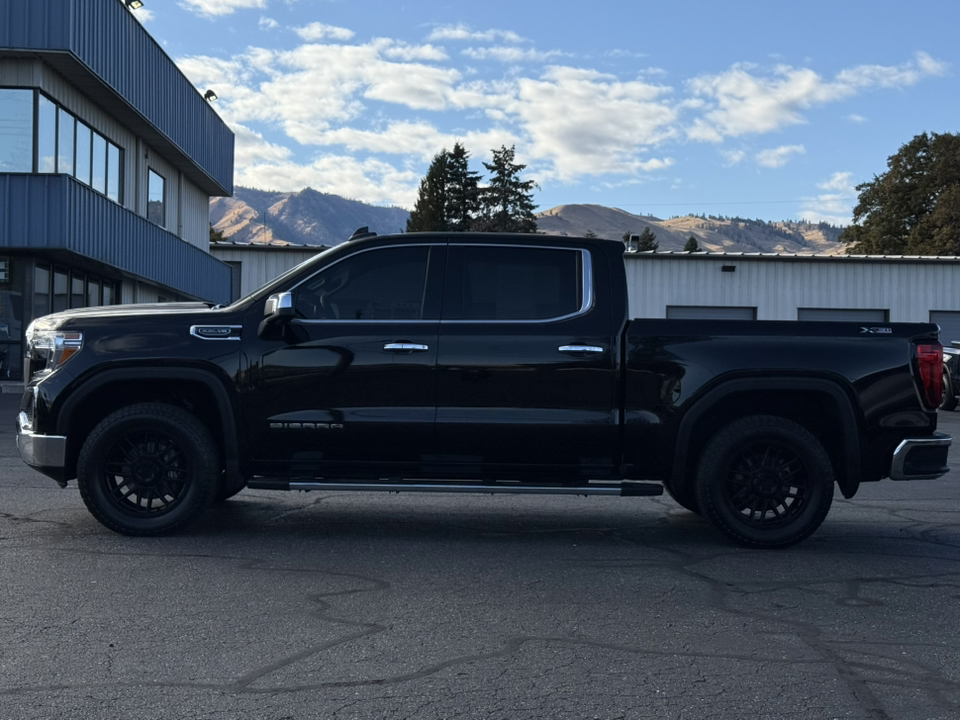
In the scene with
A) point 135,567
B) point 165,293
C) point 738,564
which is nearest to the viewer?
point 135,567

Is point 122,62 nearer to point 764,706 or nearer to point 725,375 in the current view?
point 725,375

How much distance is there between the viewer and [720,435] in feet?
22.8

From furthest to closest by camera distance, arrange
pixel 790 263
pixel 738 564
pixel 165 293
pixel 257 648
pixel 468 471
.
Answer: pixel 790 263, pixel 165 293, pixel 468 471, pixel 738 564, pixel 257 648

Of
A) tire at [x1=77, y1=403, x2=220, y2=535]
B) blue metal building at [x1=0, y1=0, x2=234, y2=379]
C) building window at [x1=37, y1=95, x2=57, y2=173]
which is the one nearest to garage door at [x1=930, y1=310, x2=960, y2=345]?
blue metal building at [x1=0, y1=0, x2=234, y2=379]

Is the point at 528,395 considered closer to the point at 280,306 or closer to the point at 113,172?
the point at 280,306

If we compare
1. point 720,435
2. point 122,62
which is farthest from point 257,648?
point 122,62

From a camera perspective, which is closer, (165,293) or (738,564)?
(738,564)

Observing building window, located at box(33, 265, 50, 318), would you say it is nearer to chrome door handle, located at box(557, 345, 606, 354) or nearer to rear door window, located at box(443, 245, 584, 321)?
rear door window, located at box(443, 245, 584, 321)

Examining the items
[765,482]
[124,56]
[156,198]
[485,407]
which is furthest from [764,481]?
[156,198]

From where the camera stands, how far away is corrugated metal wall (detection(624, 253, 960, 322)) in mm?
40812

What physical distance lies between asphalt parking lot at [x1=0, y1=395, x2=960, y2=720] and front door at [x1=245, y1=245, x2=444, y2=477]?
0.56 meters

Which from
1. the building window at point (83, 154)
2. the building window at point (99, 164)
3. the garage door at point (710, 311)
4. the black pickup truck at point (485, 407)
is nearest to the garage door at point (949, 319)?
the garage door at point (710, 311)

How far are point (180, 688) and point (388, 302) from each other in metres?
3.52

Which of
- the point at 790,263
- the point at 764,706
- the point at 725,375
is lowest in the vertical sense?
the point at 764,706
